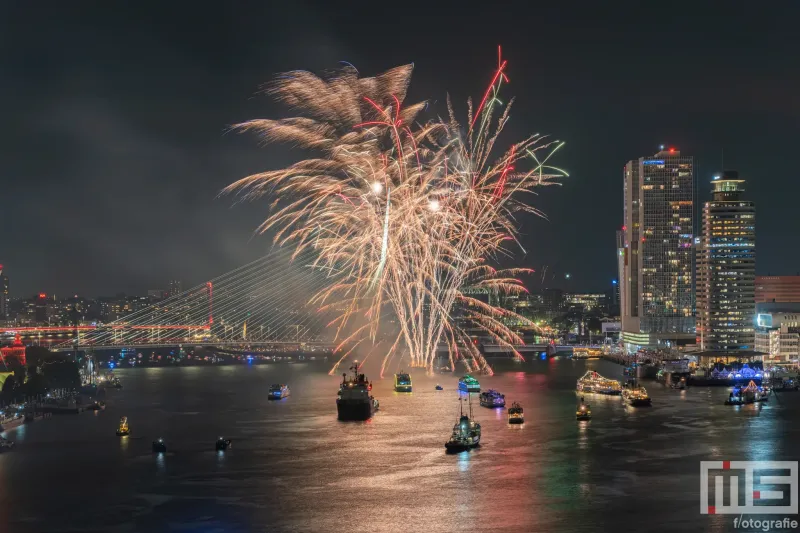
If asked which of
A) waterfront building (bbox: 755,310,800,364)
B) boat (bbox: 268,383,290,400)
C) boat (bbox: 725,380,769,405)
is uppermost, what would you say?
waterfront building (bbox: 755,310,800,364)

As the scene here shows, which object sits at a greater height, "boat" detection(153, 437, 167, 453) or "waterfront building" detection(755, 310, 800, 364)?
"waterfront building" detection(755, 310, 800, 364)

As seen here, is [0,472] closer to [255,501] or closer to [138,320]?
[255,501]

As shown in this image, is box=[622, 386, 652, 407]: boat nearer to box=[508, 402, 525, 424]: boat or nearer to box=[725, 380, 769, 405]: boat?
box=[725, 380, 769, 405]: boat

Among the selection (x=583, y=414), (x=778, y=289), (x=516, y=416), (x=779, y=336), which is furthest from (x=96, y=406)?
(x=778, y=289)

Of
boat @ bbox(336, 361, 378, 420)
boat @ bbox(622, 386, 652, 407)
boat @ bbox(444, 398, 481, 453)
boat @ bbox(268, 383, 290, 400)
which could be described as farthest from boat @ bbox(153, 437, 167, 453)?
boat @ bbox(622, 386, 652, 407)

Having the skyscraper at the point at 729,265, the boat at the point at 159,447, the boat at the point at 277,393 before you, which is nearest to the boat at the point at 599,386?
the boat at the point at 277,393
